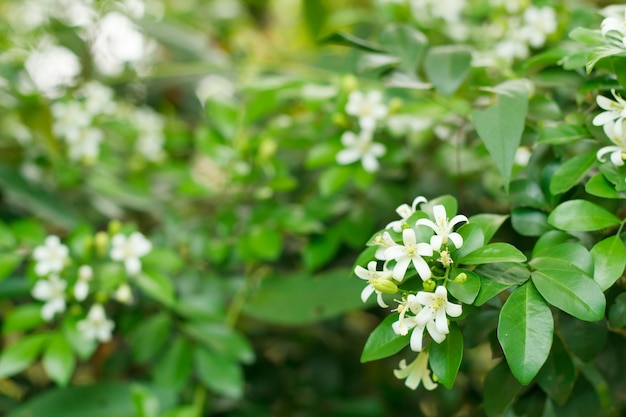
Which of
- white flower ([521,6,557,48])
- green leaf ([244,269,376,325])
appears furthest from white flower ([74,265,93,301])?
white flower ([521,6,557,48])

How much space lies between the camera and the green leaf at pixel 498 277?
45 centimetres

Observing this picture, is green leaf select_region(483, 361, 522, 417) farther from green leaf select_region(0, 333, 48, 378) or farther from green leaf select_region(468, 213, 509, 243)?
green leaf select_region(0, 333, 48, 378)

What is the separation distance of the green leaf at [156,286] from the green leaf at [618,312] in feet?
1.64

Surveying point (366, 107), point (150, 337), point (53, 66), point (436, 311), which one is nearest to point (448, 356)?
point (436, 311)

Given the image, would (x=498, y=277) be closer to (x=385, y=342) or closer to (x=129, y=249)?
(x=385, y=342)

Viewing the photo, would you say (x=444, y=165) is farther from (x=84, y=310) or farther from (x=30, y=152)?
(x=30, y=152)

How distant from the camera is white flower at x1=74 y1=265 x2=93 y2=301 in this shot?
78cm

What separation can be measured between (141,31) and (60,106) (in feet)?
1.22

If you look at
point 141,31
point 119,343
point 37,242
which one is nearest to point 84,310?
point 37,242

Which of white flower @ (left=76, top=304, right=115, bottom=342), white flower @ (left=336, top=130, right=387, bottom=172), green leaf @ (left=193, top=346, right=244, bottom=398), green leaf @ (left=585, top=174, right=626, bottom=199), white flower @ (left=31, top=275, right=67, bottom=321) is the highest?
green leaf @ (left=585, top=174, right=626, bottom=199)

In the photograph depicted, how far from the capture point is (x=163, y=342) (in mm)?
884

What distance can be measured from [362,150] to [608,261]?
1.34 ft

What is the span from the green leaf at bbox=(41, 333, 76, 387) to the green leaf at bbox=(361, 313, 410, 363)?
0.44 m

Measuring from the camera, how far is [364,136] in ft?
2.67
